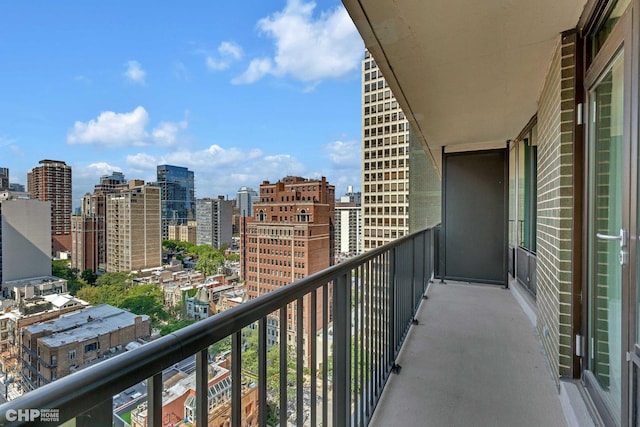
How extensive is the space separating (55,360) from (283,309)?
0.53 meters

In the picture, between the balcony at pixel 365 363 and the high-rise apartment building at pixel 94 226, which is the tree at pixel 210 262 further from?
the balcony at pixel 365 363

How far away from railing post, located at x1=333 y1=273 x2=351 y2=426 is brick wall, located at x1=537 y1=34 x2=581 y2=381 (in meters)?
1.46

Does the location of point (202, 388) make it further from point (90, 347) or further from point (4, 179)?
point (4, 179)

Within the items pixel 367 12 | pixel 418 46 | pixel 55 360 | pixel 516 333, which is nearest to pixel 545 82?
pixel 418 46

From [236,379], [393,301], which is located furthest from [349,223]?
[236,379]

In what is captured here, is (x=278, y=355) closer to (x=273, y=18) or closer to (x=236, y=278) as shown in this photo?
(x=236, y=278)

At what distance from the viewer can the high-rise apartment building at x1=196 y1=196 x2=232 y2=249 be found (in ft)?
6.71

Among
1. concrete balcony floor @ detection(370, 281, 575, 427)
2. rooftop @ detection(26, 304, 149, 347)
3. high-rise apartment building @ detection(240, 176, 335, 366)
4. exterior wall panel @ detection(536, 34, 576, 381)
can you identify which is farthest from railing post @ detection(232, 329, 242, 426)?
exterior wall panel @ detection(536, 34, 576, 381)

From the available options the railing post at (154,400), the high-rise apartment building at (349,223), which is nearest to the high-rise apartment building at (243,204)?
the high-rise apartment building at (349,223)

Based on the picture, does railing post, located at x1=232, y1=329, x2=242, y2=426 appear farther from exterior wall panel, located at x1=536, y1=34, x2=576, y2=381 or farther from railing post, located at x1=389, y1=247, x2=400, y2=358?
exterior wall panel, located at x1=536, y1=34, x2=576, y2=381

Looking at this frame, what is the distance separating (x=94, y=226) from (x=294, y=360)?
1.34 m

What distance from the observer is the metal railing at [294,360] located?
47 centimetres

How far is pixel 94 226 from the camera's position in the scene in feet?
5.62

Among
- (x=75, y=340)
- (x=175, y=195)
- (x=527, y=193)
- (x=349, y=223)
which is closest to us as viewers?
(x=75, y=340)
